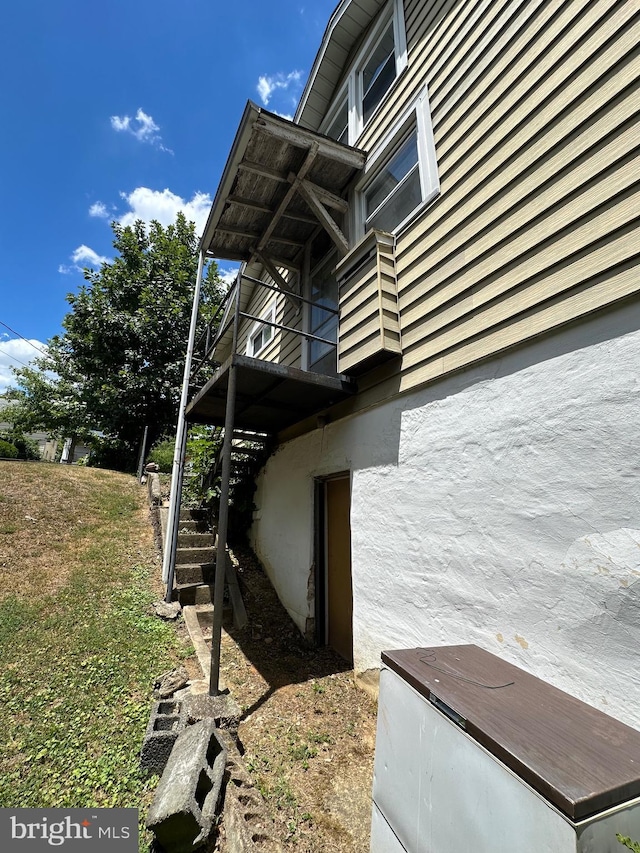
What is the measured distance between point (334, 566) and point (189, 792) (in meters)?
2.80

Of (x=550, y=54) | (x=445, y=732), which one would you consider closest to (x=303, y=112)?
(x=550, y=54)

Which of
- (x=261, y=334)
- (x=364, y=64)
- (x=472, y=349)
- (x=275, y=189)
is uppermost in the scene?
(x=364, y=64)

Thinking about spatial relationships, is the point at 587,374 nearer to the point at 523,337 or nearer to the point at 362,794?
the point at 523,337

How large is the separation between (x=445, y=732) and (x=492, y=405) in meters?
1.92

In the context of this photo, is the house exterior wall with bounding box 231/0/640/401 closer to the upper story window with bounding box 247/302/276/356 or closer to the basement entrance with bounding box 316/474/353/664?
the basement entrance with bounding box 316/474/353/664

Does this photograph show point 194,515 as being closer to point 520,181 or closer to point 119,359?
point 520,181

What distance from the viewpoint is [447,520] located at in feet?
9.09

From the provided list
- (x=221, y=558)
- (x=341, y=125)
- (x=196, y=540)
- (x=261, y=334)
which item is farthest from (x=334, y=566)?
(x=341, y=125)

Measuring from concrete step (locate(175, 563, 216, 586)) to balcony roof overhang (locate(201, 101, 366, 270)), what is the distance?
4676mm

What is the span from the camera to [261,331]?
845cm

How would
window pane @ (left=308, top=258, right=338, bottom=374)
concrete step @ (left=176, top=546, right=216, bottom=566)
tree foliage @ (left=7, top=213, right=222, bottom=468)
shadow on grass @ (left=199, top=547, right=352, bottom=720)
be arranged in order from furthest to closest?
tree foliage @ (left=7, top=213, right=222, bottom=468) → concrete step @ (left=176, top=546, right=216, bottom=566) → window pane @ (left=308, top=258, right=338, bottom=374) → shadow on grass @ (left=199, top=547, right=352, bottom=720)

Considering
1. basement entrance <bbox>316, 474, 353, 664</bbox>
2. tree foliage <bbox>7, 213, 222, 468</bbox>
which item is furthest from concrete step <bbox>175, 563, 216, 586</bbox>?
tree foliage <bbox>7, 213, 222, 468</bbox>

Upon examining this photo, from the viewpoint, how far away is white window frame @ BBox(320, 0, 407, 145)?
443 cm

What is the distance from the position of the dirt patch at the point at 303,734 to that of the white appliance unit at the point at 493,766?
0.63m
